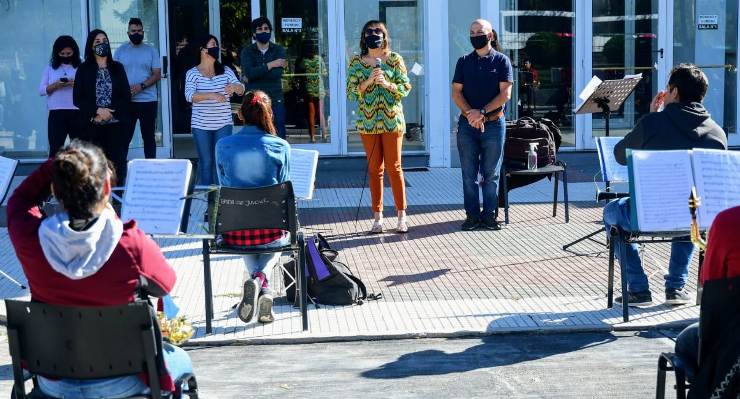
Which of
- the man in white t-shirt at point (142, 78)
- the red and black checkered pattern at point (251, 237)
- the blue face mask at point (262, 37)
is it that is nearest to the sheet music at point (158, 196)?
the red and black checkered pattern at point (251, 237)

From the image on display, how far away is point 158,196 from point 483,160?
472 cm

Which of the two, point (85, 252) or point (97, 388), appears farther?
point (97, 388)

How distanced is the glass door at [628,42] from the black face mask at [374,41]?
6039 millimetres

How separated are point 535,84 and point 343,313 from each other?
8.44m

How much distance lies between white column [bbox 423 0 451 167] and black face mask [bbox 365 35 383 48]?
185 inches

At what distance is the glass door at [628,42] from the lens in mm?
15609

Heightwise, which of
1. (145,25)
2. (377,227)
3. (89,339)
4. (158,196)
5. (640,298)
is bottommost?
(640,298)

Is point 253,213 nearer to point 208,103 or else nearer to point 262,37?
point 208,103

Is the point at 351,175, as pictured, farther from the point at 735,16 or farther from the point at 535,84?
the point at 735,16

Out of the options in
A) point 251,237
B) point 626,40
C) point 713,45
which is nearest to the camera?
point 251,237

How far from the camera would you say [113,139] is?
1201cm

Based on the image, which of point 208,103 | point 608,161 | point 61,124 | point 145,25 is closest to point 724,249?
point 608,161

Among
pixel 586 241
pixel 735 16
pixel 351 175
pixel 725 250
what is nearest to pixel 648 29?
pixel 735 16

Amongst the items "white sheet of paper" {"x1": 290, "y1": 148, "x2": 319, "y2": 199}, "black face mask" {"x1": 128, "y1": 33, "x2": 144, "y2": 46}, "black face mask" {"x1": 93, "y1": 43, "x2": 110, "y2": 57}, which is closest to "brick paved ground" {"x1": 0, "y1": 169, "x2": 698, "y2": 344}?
"white sheet of paper" {"x1": 290, "y1": 148, "x2": 319, "y2": 199}
